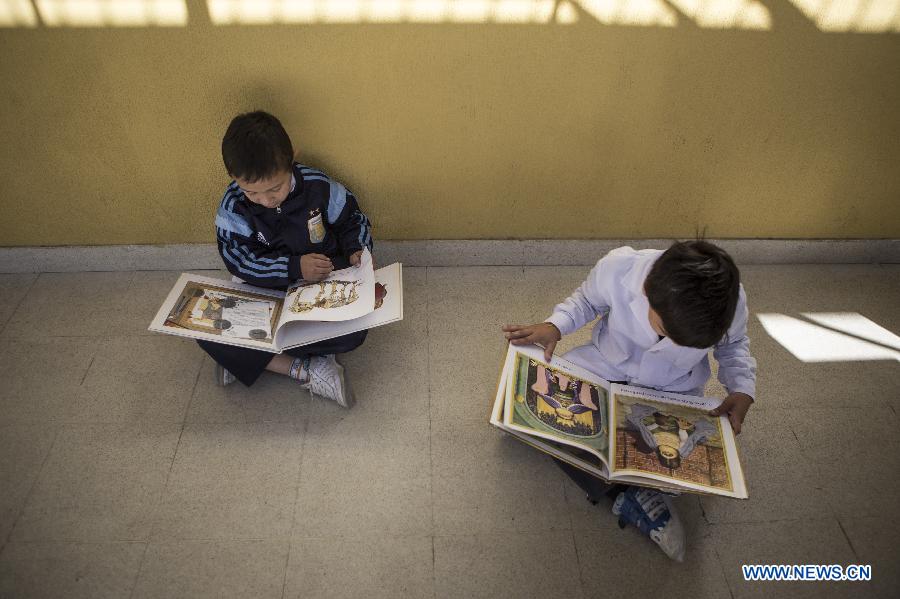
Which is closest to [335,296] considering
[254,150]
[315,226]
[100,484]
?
[315,226]

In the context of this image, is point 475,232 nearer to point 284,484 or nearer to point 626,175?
point 626,175

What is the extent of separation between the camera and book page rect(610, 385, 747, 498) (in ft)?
4.75

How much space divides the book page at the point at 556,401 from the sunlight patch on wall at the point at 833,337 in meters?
1.10

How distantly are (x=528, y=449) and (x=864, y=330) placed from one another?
1.57 m

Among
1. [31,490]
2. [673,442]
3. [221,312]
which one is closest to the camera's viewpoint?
[673,442]

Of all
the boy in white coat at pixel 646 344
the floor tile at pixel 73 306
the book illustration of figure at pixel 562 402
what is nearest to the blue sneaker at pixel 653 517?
the boy in white coat at pixel 646 344

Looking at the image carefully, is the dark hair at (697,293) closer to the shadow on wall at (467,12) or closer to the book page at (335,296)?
the book page at (335,296)

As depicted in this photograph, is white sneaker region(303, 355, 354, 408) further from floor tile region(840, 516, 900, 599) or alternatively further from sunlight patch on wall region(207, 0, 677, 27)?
floor tile region(840, 516, 900, 599)

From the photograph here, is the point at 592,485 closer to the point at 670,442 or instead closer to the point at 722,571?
the point at 670,442

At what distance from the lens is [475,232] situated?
2.47 metres

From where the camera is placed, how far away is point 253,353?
195cm

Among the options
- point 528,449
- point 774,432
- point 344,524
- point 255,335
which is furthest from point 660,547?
point 255,335

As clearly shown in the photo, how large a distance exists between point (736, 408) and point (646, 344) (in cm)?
29

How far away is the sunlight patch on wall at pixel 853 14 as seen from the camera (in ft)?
6.21
